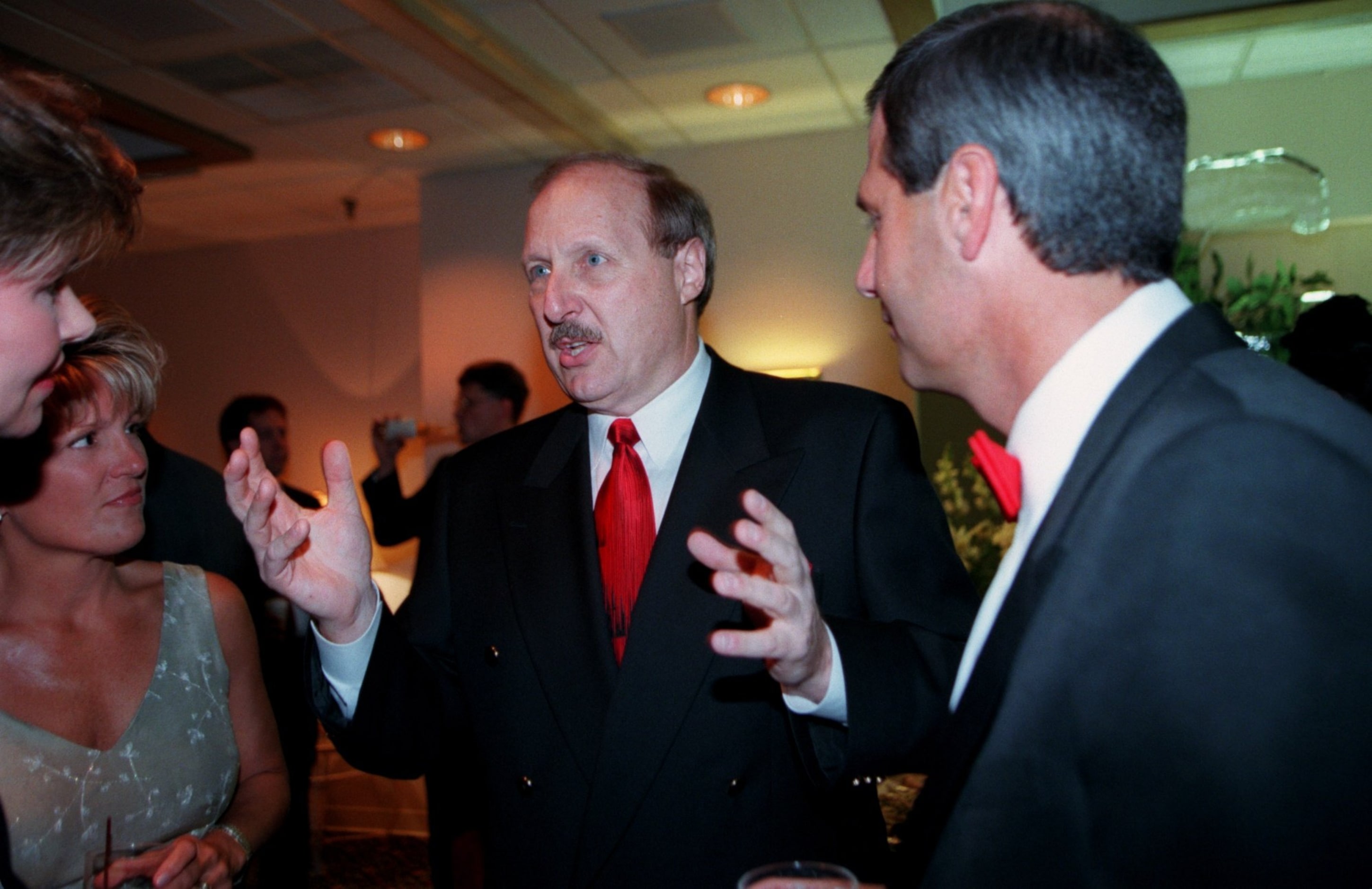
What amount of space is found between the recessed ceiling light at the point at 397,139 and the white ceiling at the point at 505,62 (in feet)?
0.26

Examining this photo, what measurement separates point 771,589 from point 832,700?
29cm

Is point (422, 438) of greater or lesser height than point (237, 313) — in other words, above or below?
below

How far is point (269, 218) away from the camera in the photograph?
802 centimetres

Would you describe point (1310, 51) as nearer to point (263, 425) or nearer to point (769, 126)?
point (769, 126)

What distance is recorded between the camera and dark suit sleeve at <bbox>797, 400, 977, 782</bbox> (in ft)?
4.53

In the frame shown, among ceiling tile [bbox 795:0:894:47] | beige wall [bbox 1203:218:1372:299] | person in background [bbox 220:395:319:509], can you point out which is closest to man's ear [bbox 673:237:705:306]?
ceiling tile [bbox 795:0:894:47]

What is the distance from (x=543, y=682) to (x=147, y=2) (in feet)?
13.7

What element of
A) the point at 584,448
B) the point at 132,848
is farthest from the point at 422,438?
the point at 132,848

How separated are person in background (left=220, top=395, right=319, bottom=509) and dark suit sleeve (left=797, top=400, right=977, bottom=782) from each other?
388 cm

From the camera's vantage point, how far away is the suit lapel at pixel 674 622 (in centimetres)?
163

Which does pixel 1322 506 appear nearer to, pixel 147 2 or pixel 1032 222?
pixel 1032 222

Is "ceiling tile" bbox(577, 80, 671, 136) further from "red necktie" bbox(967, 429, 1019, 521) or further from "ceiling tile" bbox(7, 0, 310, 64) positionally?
"red necktie" bbox(967, 429, 1019, 521)

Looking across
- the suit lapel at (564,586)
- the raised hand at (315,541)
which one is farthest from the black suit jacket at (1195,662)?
the raised hand at (315,541)

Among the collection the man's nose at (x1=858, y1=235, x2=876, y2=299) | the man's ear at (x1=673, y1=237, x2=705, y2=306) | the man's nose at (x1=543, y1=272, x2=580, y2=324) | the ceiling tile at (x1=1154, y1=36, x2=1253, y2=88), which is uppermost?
the ceiling tile at (x1=1154, y1=36, x2=1253, y2=88)
